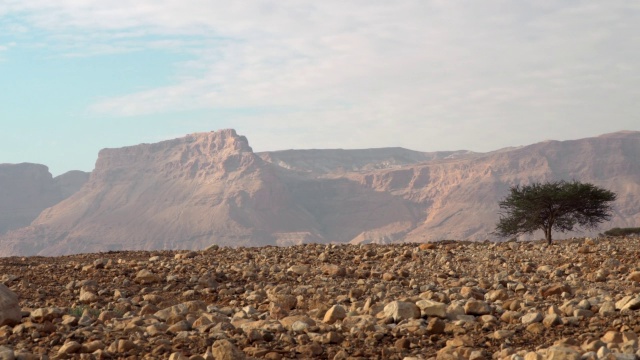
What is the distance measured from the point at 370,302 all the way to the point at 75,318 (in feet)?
10.1

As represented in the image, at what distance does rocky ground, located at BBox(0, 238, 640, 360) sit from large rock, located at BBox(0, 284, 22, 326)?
1cm

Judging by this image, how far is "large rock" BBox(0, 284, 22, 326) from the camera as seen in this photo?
7.70m

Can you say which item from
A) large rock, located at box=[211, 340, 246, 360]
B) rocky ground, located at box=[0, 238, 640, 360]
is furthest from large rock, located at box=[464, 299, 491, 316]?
large rock, located at box=[211, 340, 246, 360]

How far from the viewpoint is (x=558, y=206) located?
2556cm

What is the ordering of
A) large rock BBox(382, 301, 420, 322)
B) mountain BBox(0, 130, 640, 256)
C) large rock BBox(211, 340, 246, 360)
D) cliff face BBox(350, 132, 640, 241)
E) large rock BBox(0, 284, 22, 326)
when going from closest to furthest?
large rock BBox(211, 340, 246, 360) < large rock BBox(382, 301, 420, 322) < large rock BBox(0, 284, 22, 326) < mountain BBox(0, 130, 640, 256) < cliff face BBox(350, 132, 640, 241)

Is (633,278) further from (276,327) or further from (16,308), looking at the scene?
(16,308)

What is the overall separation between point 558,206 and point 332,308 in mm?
19201

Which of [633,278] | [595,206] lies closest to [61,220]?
[595,206]

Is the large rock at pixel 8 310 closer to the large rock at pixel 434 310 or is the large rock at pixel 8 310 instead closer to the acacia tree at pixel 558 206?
the large rock at pixel 434 310

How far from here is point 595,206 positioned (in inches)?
1008

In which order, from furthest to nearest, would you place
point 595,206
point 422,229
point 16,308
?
point 422,229, point 595,206, point 16,308

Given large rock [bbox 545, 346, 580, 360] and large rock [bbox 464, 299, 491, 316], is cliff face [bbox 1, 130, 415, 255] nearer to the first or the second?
large rock [bbox 464, 299, 491, 316]

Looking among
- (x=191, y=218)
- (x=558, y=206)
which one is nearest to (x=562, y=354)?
(x=558, y=206)

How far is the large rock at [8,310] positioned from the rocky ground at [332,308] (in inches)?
0.6
